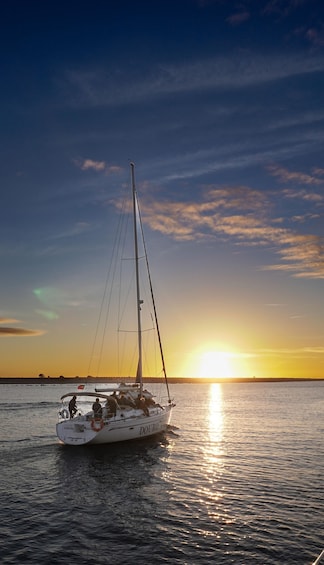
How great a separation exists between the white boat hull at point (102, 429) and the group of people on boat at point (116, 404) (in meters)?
0.67

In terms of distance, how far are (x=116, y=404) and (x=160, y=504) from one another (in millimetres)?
14116

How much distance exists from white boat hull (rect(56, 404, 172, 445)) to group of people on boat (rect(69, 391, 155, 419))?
2.18 ft

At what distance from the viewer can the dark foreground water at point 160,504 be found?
14.8 meters

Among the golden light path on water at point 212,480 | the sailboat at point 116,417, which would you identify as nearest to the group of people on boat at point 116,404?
the sailboat at point 116,417

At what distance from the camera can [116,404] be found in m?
34.1

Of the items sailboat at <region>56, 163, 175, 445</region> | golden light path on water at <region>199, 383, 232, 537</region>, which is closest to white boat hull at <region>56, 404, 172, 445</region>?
sailboat at <region>56, 163, 175, 445</region>

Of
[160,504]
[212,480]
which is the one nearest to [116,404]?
[212,480]

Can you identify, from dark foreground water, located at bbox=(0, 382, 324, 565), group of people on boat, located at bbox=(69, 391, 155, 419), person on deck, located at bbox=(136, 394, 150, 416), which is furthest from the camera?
person on deck, located at bbox=(136, 394, 150, 416)

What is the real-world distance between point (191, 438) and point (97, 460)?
16347 mm

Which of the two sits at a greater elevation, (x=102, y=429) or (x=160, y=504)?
(x=102, y=429)

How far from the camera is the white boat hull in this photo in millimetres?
31750

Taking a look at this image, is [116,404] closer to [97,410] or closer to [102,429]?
[97,410]

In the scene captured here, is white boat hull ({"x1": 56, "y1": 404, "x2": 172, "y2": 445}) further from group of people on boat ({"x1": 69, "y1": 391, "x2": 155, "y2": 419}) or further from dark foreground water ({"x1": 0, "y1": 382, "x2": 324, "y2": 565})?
dark foreground water ({"x1": 0, "y1": 382, "x2": 324, "y2": 565})

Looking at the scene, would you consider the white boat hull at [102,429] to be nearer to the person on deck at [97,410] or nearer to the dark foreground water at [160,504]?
the person on deck at [97,410]
